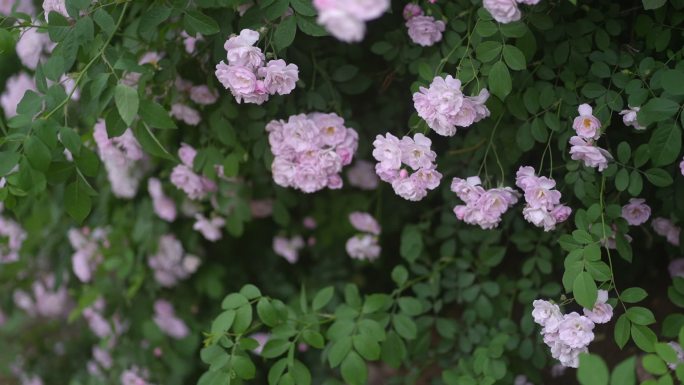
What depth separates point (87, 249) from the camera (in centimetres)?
266

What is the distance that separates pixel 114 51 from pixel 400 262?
1.49 m

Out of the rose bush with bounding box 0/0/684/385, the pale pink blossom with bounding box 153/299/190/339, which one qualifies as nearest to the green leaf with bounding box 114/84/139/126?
the rose bush with bounding box 0/0/684/385

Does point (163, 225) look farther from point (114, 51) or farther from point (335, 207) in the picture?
point (114, 51)

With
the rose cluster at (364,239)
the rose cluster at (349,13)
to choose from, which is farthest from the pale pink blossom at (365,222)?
the rose cluster at (349,13)

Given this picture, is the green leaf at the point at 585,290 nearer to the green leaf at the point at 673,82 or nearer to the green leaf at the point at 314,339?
the green leaf at the point at 673,82

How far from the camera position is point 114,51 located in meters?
1.74

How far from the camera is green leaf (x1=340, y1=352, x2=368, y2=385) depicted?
1.81 m

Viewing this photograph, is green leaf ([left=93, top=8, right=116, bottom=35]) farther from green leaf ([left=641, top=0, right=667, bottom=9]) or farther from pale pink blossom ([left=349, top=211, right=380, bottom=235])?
green leaf ([left=641, top=0, right=667, bottom=9])

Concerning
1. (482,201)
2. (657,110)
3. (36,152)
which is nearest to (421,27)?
(482,201)

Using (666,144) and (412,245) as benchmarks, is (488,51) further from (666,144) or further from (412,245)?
(412,245)

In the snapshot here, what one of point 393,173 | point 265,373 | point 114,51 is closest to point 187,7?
point 114,51

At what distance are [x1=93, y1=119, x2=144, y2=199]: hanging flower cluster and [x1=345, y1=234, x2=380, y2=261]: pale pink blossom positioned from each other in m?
0.71

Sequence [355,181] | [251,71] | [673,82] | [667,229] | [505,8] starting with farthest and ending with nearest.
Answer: [355,181] < [667,229] < [251,71] < [673,82] < [505,8]

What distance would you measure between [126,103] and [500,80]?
2.66 ft
